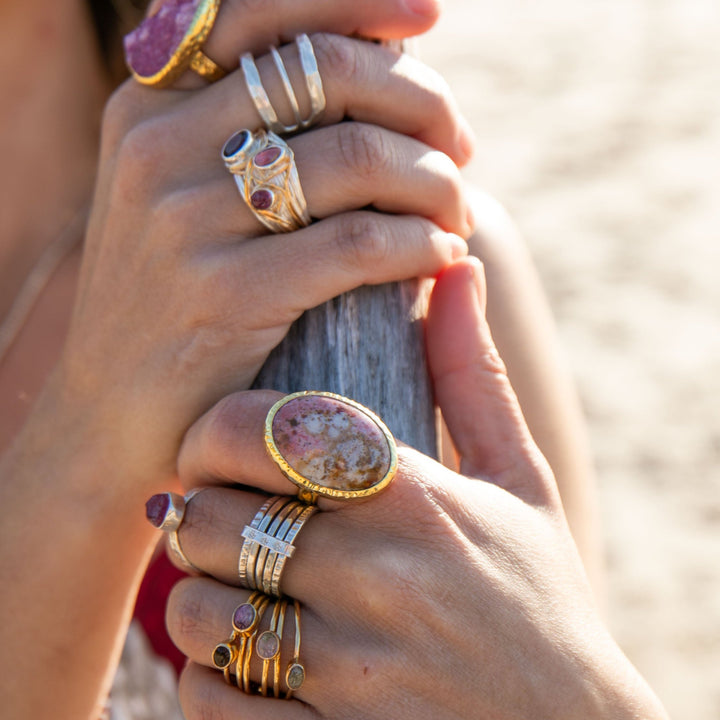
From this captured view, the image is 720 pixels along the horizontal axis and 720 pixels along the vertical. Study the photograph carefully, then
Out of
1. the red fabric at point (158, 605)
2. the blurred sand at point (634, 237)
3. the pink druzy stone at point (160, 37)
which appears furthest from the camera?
the blurred sand at point (634, 237)

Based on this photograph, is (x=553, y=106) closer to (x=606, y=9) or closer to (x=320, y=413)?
(x=606, y=9)

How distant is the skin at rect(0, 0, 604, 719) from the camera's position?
103cm

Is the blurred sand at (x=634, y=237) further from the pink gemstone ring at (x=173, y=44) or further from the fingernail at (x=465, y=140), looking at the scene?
the pink gemstone ring at (x=173, y=44)

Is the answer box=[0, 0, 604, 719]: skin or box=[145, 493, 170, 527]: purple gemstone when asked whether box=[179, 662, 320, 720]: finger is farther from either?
box=[0, 0, 604, 719]: skin

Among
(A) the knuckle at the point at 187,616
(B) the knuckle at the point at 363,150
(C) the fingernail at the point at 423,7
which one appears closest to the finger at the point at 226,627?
(A) the knuckle at the point at 187,616

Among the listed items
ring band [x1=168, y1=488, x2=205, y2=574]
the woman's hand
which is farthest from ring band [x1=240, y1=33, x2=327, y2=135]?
ring band [x1=168, y1=488, x2=205, y2=574]

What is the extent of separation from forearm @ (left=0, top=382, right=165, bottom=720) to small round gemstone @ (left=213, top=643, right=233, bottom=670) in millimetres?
322

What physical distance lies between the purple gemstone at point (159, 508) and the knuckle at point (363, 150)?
16.3 inches

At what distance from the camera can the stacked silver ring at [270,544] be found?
90 cm

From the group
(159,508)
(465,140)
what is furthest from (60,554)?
(465,140)

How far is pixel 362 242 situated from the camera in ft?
3.33

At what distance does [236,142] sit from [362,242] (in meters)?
0.18

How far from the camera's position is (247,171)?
1009mm

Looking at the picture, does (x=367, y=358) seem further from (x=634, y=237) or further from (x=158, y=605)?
(x=634, y=237)
